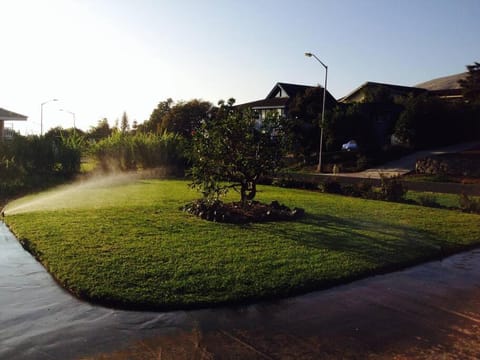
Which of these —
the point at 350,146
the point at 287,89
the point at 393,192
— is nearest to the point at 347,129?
the point at 350,146

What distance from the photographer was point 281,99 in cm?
4650

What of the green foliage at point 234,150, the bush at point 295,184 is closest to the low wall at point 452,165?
the bush at point 295,184

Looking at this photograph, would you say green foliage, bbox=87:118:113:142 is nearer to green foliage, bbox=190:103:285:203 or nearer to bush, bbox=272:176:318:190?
bush, bbox=272:176:318:190

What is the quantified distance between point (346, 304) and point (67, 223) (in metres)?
6.54

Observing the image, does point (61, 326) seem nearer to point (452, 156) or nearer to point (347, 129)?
point (452, 156)

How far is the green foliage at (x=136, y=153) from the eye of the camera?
2442 cm

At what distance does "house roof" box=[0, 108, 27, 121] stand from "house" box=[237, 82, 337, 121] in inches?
777

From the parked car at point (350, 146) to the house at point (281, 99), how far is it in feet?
29.4

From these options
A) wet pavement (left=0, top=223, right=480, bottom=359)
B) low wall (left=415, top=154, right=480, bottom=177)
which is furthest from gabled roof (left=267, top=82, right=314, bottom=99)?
wet pavement (left=0, top=223, right=480, bottom=359)

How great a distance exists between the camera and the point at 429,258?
799 cm

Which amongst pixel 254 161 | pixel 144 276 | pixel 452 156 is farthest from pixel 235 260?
pixel 452 156

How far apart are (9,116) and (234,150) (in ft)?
93.3

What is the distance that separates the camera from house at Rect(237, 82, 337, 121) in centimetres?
4426

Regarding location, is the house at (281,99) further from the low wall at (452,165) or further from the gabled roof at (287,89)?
the low wall at (452,165)
